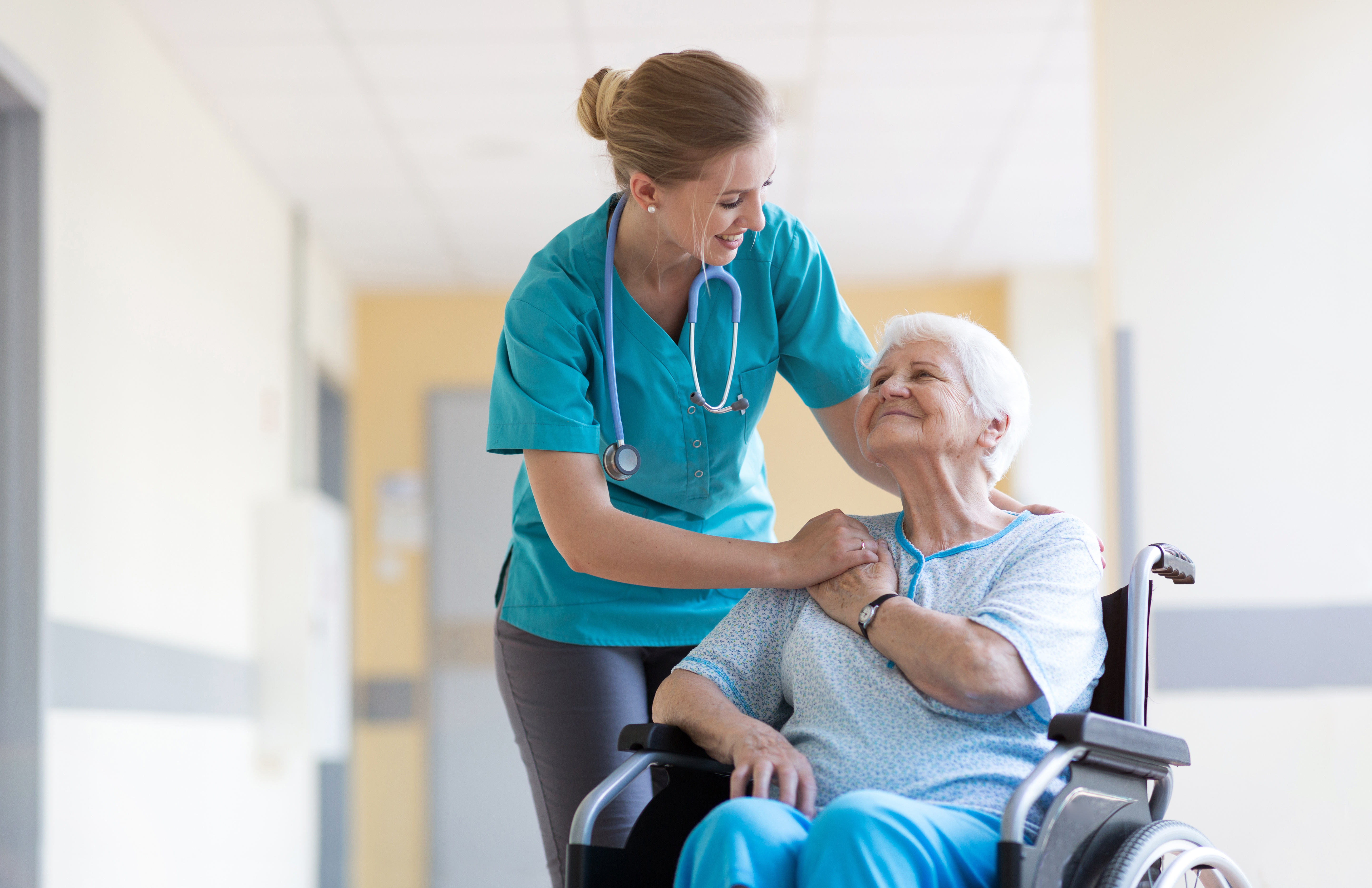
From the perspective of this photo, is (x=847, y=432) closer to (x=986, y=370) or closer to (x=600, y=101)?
(x=986, y=370)

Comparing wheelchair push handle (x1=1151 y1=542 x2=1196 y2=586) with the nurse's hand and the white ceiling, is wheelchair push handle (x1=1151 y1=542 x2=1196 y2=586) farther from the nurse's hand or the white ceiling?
the white ceiling

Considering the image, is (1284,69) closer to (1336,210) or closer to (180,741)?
(1336,210)

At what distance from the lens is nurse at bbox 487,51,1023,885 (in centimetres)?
151

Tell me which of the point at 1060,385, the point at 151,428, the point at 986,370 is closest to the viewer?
the point at 986,370

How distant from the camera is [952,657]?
51.5 inches

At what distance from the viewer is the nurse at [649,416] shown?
Answer: 1.51m

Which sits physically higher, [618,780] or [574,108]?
[574,108]

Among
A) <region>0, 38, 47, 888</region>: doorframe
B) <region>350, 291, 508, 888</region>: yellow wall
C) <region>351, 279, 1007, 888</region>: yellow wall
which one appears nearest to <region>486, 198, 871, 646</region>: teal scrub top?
<region>0, 38, 47, 888</region>: doorframe

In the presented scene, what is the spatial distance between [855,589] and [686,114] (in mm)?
574

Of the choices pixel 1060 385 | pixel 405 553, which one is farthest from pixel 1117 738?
pixel 405 553

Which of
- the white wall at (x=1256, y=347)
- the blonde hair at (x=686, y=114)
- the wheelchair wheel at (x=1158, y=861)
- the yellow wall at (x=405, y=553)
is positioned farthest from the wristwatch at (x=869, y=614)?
the yellow wall at (x=405, y=553)

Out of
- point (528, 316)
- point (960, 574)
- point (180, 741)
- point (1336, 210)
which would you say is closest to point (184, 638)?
point (180, 741)

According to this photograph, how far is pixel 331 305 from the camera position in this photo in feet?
18.2

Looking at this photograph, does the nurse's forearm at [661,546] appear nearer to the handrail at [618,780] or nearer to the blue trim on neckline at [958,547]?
the blue trim on neckline at [958,547]
